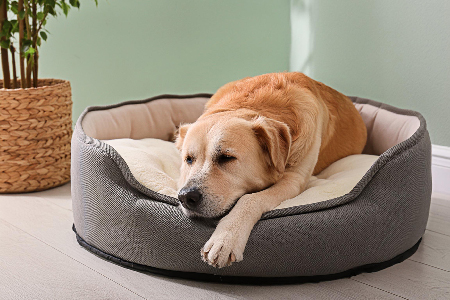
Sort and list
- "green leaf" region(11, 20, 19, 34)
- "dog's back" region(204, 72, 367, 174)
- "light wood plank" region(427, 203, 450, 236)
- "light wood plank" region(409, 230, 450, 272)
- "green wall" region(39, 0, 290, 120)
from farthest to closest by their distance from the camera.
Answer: "green wall" region(39, 0, 290, 120) < "green leaf" region(11, 20, 19, 34) < "light wood plank" region(427, 203, 450, 236) < "dog's back" region(204, 72, 367, 174) < "light wood plank" region(409, 230, 450, 272)

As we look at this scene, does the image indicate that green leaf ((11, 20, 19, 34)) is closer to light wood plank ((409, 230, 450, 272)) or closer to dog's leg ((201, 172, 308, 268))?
dog's leg ((201, 172, 308, 268))

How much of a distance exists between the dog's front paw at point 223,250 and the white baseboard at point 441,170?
5.55ft

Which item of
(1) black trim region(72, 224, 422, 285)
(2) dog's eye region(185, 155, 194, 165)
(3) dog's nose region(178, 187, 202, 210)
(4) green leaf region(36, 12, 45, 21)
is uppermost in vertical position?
(4) green leaf region(36, 12, 45, 21)

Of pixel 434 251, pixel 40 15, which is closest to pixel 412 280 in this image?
pixel 434 251

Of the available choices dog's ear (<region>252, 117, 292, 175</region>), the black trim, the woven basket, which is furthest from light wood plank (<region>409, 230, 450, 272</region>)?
the woven basket

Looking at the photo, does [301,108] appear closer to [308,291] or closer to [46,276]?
[308,291]

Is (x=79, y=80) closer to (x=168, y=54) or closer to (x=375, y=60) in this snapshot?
(x=168, y=54)

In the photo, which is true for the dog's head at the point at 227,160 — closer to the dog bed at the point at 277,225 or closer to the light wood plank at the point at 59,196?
the dog bed at the point at 277,225

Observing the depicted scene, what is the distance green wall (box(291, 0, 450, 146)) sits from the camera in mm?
2581

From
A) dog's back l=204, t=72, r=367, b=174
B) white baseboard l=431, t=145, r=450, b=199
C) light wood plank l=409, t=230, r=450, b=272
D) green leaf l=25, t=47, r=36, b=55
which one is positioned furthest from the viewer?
white baseboard l=431, t=145, r=450, b=199

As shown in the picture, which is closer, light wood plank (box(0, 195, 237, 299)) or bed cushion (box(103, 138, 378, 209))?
light wood plank (box(0, 195, 237, 299))

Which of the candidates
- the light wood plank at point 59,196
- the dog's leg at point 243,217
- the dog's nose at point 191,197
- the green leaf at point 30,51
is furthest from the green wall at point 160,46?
the dog's nose at point 191,197

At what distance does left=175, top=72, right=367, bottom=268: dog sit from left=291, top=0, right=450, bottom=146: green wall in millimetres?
904

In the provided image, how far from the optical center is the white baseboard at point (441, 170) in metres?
2.57
